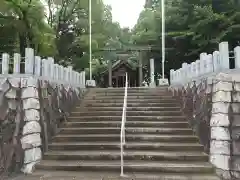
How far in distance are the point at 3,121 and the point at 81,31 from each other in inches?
459

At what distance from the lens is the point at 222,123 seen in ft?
16.3

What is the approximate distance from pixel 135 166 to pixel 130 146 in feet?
2.71

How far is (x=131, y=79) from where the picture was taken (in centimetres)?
1822

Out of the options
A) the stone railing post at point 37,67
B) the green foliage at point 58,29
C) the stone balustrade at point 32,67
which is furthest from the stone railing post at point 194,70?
the green foliage at point 58,29

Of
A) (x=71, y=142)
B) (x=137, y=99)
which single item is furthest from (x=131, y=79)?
(x=71, y=142)

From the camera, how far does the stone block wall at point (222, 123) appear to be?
482cm

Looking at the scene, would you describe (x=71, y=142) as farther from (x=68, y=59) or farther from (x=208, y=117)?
(x=68, y=59)

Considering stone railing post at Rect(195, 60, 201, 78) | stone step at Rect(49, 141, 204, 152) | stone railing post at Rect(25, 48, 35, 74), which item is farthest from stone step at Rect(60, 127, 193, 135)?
stone railing post at Rect(25, 48, 35, 74)

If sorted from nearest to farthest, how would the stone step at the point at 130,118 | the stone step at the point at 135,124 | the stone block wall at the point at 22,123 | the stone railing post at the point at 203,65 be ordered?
the stone block wall at the point at 22,123, the stone railing post at the point at 203,65, the stone step at the point at 135,124, the stone step at the point at 130,118

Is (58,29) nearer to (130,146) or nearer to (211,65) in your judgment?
(130,146)

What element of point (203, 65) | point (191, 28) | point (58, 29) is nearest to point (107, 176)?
point (203, 65)

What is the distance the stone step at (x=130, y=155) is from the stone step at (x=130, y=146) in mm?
138

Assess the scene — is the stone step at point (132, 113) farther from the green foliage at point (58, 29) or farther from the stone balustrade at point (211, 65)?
the green foliage at point (58, 29)

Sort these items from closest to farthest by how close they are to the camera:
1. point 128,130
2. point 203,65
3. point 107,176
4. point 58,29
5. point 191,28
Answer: point 107,176
point 203,65
point 128,130
point 191,28
point 58,29
